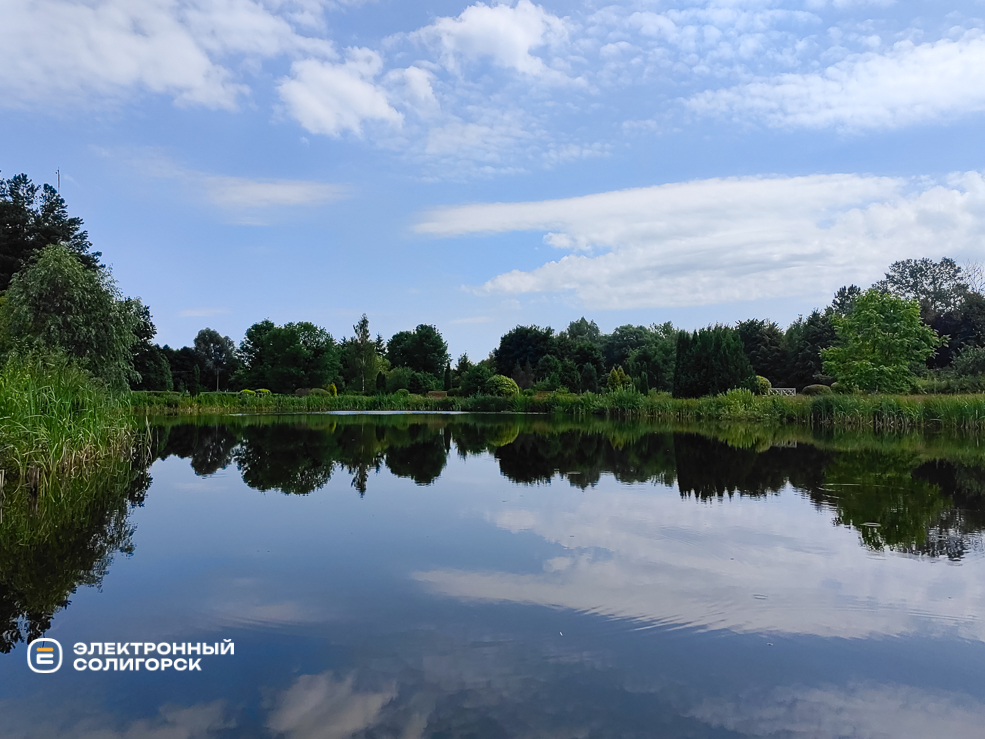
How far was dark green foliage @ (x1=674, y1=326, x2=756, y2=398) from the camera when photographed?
3084 cm

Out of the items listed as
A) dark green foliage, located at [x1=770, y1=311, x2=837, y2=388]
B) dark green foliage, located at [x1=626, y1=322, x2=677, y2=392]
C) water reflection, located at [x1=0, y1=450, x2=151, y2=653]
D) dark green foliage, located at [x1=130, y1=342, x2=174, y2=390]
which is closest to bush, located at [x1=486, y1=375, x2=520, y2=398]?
dark green foliage, located at [x1=626, y1=322, x2=677, y2=392]

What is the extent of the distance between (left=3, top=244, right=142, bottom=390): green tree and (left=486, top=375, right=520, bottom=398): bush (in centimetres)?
2479

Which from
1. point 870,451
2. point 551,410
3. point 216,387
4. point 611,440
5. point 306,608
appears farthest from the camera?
point 216,387

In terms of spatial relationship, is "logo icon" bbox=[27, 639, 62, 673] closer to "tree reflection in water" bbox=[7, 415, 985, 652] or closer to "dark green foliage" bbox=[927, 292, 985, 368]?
"tree reflection in water" bbox=[7, 415, 985, 652]

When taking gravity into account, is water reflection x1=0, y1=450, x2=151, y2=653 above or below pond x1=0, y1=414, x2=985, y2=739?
above

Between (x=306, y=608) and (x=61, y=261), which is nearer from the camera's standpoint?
(x=306, y=608)

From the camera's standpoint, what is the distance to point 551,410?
37.2 m

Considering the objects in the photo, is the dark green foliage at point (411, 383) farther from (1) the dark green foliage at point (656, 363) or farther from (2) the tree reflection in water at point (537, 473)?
(2) the tree reflection in water at point (537, 473)

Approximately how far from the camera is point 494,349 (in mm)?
64438

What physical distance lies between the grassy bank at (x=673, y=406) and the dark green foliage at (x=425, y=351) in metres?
22.7

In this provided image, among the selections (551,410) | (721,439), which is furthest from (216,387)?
(721,439)

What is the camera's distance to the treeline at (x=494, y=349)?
1565 cm

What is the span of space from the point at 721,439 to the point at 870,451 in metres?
4.34

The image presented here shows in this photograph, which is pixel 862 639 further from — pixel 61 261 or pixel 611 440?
pixel 61 261
